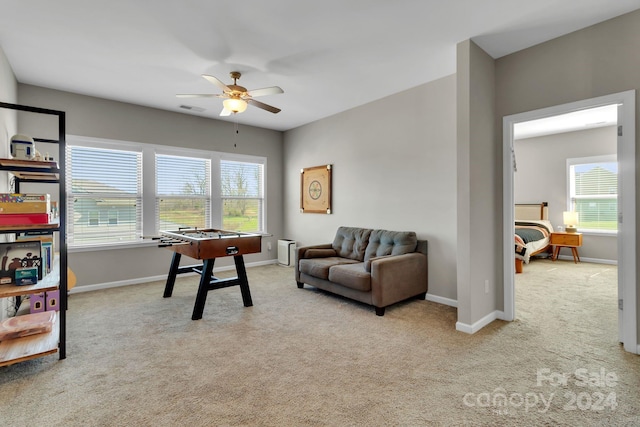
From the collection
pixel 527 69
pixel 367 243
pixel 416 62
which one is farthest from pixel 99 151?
pixel 527 69

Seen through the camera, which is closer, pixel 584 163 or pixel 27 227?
pixel 27 227

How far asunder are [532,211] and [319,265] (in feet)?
18.7

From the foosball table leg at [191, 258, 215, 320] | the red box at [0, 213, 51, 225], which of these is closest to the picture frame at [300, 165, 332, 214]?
the foosball table leg at [191, 258, 215, 320]

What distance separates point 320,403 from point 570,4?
3.32 m

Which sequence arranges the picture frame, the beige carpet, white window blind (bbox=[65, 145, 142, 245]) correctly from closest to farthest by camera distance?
1. the beige carpet
2. white window blind (bbox=[65, 145, 142, 245])
3. the picture frame

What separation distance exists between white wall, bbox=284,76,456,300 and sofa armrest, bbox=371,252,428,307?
7.9 inches

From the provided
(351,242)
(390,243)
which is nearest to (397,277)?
(390,243)

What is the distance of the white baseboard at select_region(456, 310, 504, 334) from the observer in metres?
2.87

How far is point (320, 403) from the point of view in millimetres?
1875

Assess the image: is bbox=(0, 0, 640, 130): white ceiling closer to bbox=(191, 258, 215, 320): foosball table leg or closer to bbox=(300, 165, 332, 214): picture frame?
bbox=(300, 165, 332, 214): picture frame

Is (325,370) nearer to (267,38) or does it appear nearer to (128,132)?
(267,38)

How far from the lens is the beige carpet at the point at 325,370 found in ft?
5.82

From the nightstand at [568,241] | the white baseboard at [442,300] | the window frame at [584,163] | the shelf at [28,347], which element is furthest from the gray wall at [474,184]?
the window frame at [584,163]

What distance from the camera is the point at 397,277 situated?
3.51 m
